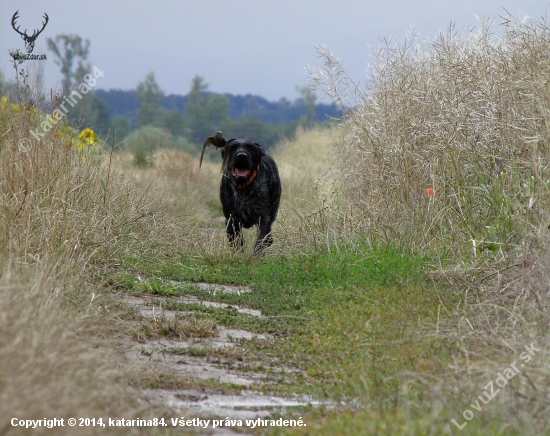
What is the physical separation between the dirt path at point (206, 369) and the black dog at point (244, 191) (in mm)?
3338

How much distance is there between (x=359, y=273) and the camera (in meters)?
6.29

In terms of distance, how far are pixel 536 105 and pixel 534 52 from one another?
0.68 m

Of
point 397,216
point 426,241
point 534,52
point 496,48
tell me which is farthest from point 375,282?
point 496,48

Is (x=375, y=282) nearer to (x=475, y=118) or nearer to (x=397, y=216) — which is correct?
(x=397, y=216)

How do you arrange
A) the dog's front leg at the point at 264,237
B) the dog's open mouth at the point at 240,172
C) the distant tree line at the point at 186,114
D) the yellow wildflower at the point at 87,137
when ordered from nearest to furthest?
the dog's front leg at the point at 264,237 < the dog's open mouth at the point at 240,172 < the yellow wildflower at the point at 87,137 < the distant tree line at the point at 186,114

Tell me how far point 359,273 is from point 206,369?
93.6 inches

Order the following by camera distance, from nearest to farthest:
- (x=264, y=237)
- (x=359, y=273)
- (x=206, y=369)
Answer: (x=206, y=369) → (x=359, y=273) → (x=264, y=237)

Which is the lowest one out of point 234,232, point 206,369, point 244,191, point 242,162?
point 206,369

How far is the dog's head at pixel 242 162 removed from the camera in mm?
8945

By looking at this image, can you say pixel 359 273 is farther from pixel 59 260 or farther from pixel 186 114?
pixel 186 114

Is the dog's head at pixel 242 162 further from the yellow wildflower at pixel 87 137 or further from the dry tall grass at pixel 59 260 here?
the yellow wildflower at pixel 87 137

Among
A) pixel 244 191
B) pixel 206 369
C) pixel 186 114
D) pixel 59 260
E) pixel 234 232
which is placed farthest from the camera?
pixel 186 114

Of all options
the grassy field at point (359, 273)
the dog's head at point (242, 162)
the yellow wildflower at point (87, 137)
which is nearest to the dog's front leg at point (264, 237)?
the grassy field at point (359, 273)

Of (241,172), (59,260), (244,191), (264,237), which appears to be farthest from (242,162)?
(59,260)
